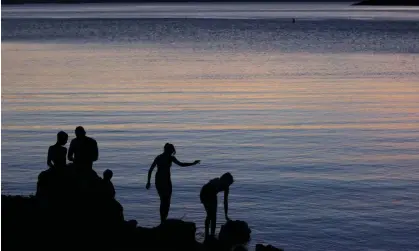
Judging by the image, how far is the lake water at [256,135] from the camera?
20.5 metres

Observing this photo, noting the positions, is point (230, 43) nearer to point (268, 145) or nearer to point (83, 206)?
point (268, 145)

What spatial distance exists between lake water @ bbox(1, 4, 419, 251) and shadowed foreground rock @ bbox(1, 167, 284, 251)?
2.68 metres

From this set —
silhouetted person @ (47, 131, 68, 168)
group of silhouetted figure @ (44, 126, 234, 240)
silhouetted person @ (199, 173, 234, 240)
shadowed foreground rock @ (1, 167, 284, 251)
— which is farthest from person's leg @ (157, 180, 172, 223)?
silhouetted person @ (47, 131, 68, 168)

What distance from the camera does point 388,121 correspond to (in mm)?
35906

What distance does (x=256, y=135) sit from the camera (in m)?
32.6

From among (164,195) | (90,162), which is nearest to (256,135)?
(164,195)

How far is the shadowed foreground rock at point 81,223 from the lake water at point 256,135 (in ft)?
8.78

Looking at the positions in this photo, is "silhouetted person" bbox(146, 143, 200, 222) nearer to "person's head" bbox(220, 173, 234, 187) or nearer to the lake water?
"person's head" bbox(220, 173, 234, 187)

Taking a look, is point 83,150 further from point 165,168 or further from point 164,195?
point 164,195

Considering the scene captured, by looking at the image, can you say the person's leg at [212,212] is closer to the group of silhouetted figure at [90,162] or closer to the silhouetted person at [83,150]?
the group of silhouetted figure at [90,162]

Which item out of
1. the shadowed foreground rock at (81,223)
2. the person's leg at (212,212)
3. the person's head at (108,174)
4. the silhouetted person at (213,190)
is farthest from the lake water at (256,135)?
the person's head at (108,174)

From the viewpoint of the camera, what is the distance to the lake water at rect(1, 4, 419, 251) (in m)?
20.5

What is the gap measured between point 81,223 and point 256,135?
1671 centimetres

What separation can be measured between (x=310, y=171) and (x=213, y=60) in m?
53.1
